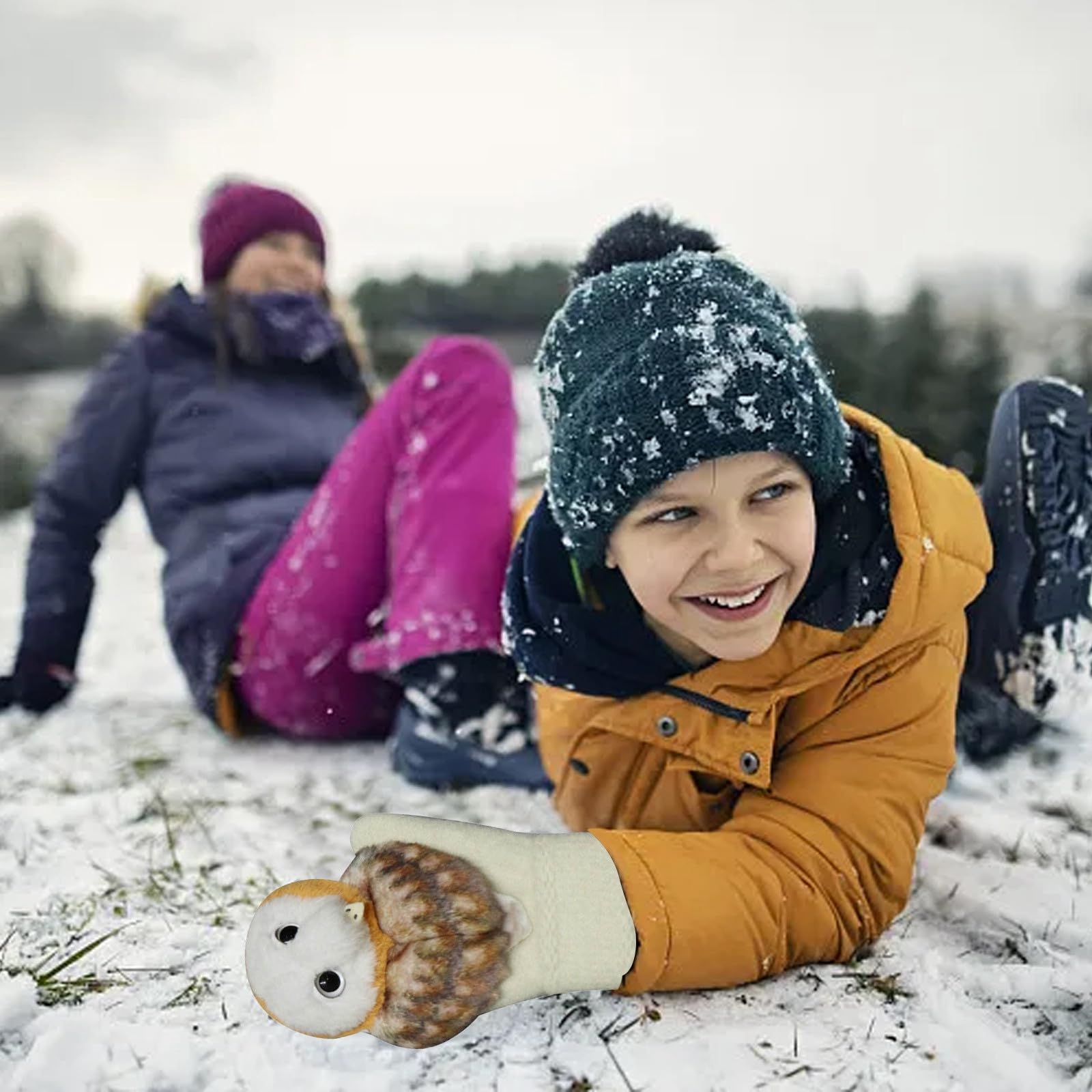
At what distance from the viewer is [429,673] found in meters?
2.16

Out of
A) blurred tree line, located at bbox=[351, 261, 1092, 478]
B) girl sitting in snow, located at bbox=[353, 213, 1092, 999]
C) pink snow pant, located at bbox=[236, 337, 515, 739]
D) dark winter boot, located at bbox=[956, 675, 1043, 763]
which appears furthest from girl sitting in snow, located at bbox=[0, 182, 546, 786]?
blurred tree line, located at bbox=[351, 261, 1092, 478]

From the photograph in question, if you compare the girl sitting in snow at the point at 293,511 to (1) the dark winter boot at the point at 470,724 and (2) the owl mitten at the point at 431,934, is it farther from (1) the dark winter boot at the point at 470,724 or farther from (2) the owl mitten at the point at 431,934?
(2) the owl mitten at the point at 431,934

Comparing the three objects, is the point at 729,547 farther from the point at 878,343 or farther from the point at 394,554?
the point at 878,343

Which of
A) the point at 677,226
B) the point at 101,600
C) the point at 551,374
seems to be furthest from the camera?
the point at 101,600

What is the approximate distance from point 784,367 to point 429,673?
1.02 m

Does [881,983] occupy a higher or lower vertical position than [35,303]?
lower

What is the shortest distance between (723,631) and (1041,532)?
0.73m

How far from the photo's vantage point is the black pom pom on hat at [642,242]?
172 centimetres

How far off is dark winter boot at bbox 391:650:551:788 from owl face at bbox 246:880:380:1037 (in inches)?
38.8

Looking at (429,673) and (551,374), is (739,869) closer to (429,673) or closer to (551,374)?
(551,374)

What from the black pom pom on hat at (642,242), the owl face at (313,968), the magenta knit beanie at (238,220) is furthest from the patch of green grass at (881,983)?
the magenta knit beanie at (238,220)

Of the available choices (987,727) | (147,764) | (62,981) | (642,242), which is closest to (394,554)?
(147,764)

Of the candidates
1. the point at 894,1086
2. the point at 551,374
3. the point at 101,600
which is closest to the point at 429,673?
the point at 551,374

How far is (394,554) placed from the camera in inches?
90.0
